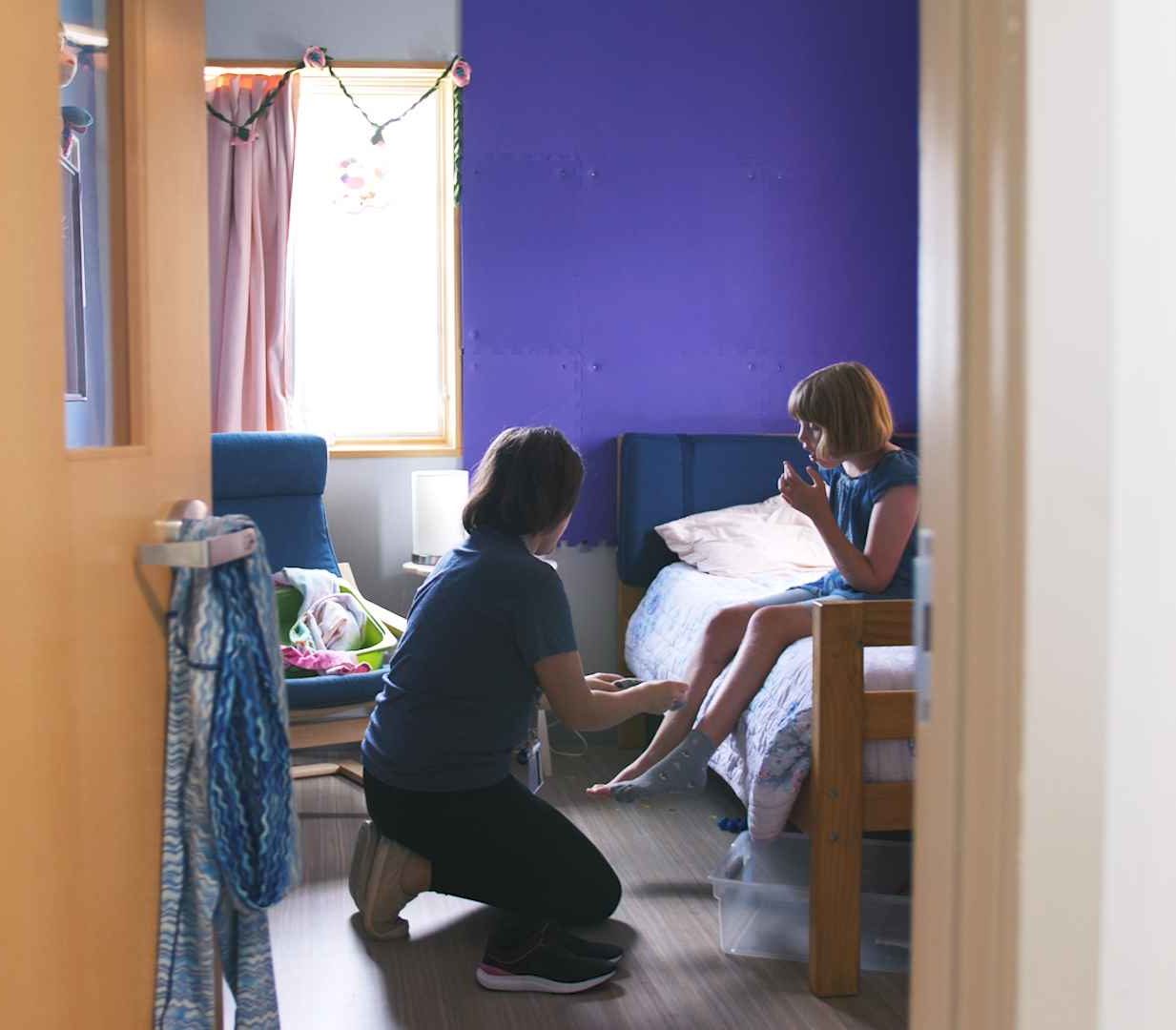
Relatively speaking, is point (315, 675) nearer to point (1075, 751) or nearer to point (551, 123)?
point (551, 123)

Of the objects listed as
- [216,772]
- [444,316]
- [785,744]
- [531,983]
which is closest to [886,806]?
[785,744]

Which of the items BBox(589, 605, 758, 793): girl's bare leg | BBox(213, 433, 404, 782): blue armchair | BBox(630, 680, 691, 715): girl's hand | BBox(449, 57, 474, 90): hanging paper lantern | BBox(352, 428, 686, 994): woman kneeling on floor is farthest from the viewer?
BBox(449, 57, 474, 90): hanging paper lantern

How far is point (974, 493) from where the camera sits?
883mm

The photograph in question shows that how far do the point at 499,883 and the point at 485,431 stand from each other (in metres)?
2.24

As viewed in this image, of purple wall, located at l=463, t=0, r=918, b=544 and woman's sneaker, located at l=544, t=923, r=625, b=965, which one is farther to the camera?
purple wall, located at l=463, t=0, r=918, b=544

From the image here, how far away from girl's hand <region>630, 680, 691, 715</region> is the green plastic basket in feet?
3.89

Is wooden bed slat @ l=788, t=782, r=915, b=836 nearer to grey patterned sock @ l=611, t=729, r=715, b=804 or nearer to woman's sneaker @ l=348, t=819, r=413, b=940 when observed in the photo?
grey patterned sock @ l=611, t=729, r=715, b=804

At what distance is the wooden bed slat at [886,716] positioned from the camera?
2469 mm

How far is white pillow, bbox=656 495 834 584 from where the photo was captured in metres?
4.20

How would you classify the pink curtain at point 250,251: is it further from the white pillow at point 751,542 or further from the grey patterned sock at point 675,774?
the grey patterned sock at point 675,774

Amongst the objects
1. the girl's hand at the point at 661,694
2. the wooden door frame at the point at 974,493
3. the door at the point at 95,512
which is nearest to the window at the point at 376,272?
the girl's hand at the point at 661,694

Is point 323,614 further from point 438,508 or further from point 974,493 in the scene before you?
point 974,493

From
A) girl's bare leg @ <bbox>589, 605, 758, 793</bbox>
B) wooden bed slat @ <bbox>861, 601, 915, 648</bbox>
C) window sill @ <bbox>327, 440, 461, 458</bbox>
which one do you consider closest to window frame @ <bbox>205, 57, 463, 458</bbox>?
window sill @ <bbox>327, 440, 461, 458</bbox>

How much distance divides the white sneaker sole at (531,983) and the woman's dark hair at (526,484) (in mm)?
853
